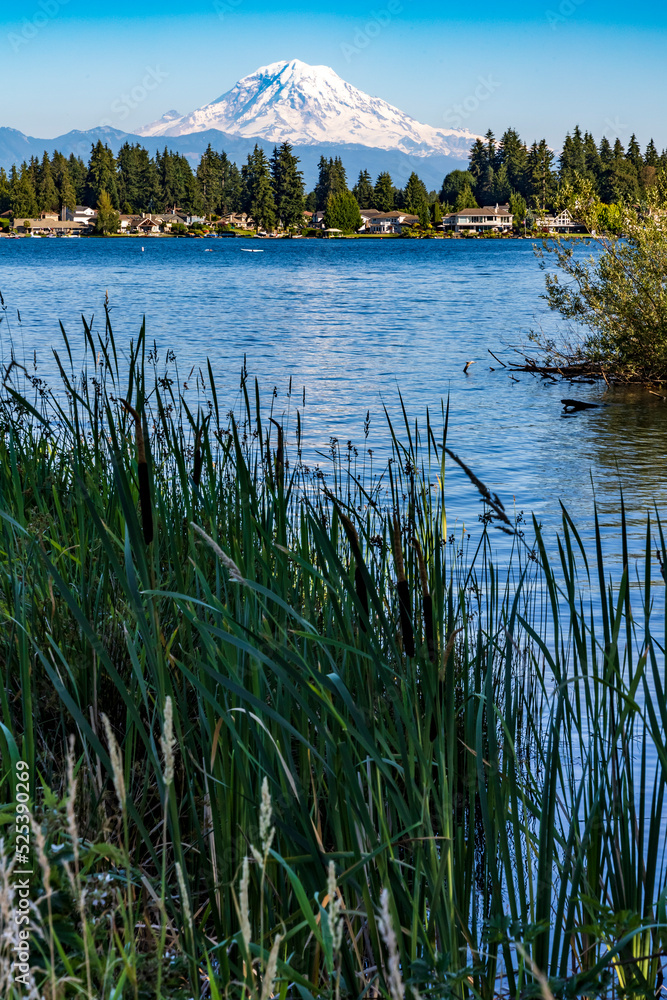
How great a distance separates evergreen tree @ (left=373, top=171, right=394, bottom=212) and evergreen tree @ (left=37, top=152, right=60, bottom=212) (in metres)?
63.8

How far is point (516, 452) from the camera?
13445mm

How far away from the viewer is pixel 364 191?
185 m

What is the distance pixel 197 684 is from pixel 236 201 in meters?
198

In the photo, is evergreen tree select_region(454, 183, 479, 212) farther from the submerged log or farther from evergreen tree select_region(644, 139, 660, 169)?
the submerged log

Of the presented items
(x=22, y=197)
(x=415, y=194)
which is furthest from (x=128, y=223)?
(x=415, y=194)

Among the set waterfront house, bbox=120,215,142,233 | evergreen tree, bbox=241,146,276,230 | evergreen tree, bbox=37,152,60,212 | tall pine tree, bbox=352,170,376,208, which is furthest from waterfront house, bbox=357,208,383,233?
evergreen tree, bbox=37,152,60,212

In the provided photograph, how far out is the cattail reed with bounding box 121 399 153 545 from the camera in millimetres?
1703

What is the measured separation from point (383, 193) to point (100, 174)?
56.9 m

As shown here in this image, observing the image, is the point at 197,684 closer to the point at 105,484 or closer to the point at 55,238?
the point at 105,484

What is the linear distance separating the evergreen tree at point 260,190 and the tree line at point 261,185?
185 millimetres

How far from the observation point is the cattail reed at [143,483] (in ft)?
5.59

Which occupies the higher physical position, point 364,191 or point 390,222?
point 364,191

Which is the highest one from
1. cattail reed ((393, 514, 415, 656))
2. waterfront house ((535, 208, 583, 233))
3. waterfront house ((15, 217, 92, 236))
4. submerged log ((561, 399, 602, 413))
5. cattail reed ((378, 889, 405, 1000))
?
waterfront house ((15, 217, 92, 236))

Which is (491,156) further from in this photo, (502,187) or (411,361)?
(411,361)
